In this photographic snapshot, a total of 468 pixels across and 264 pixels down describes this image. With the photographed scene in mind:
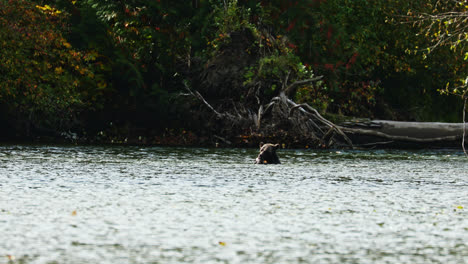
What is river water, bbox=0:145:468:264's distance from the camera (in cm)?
726

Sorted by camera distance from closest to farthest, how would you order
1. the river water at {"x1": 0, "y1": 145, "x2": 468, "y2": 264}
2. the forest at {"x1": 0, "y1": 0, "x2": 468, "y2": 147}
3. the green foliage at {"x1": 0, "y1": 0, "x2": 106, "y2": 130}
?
the river water at {"x1": 0, "y1": 145, "x2": 468, "y2": 264} → the green foliage at {"x1": 0, "y1": 0, "x2": 106, "y2": 130} → the forest at {"x1": 0, "y1": 0, "x2": 468, "y2": 147}

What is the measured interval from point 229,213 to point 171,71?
2130cm

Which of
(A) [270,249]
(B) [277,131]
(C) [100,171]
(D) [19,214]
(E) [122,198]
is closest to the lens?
(A) [270,249]

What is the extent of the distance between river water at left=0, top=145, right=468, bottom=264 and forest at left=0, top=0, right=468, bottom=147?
9.78m

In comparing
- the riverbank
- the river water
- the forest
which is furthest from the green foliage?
the river water

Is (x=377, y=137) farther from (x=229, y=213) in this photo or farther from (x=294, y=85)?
(x=229, y=213)

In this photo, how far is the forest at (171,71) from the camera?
27.8 meters

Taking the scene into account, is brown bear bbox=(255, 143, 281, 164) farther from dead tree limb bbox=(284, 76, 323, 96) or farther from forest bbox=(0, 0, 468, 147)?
dead tree limb bbox=(284, 76, 323, 96)

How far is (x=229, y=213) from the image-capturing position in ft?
32.3

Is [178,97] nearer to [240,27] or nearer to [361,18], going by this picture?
[240,27]

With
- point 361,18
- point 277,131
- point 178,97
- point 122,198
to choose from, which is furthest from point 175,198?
point 361,18

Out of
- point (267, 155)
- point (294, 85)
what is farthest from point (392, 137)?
point (267, 155)

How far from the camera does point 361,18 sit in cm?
3516

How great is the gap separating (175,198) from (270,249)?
13.9ft
